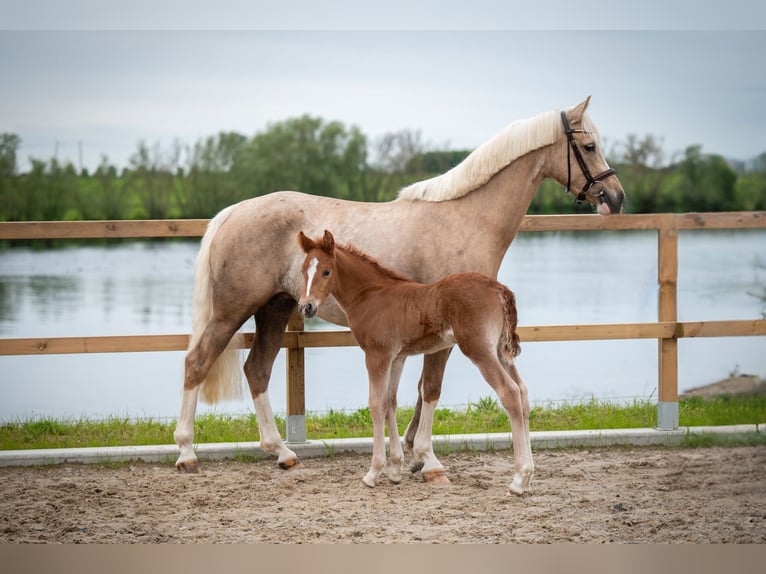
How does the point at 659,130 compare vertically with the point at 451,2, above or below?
below

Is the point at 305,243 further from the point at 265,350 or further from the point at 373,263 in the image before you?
the point at 265,350

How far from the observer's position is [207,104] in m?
11.1

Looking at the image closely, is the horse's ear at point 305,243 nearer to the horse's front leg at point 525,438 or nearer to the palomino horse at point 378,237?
the palomino horse at point 378,237

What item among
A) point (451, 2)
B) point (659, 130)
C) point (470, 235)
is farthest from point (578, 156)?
point (451, 2)

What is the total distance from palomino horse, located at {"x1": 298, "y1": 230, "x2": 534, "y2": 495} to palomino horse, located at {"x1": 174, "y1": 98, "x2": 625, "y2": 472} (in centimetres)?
25

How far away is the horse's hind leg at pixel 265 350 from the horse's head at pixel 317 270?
26.8 inches

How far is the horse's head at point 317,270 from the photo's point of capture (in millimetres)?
3471

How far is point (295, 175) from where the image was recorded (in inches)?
313

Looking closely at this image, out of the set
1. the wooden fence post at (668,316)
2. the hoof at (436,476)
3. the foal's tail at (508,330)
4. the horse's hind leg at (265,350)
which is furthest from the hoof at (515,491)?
the wooden fence post at (668,316)

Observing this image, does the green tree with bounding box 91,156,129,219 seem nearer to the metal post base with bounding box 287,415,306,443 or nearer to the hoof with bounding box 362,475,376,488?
the metal post base with bounding box 287,415,306,443

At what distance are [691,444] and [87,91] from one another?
11.4 feet

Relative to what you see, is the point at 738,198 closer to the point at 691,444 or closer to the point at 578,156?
the point at 578,156

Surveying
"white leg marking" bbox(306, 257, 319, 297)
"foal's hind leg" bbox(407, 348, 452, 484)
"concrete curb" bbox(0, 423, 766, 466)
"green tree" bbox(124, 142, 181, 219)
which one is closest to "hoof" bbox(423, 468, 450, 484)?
"foal's hind leg" bbox(407, 348, 452, 484)

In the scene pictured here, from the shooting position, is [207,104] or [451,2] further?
[207,104]
